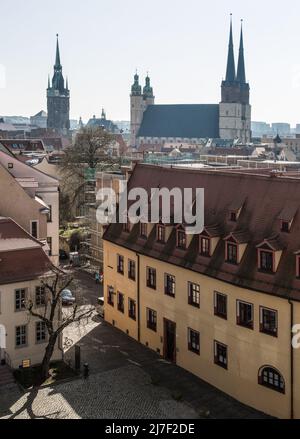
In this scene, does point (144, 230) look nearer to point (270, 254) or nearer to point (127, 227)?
point (127, 227)

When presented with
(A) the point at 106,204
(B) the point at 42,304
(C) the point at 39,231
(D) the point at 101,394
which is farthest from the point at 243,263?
(A) the point at 106,204

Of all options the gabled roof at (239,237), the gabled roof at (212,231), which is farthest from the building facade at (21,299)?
the gabled roof at (239,237)

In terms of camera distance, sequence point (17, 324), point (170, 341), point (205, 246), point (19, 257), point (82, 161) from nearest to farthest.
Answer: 1. point (205, 246)
2. point (17, 324)
3. point (19, 257)
4. point (170, 341)
5. point (82, 161)

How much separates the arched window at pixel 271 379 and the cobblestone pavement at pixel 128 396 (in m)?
1.63

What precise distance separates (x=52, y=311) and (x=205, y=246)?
9129 mm

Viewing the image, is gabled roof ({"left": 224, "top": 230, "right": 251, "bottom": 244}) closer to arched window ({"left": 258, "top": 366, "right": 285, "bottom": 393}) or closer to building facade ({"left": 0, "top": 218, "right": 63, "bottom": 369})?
arched window ({"left": 258, "top": 366, "right": 285, "bottom": 393})

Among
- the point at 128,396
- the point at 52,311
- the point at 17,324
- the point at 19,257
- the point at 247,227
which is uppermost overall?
the point at 247,227

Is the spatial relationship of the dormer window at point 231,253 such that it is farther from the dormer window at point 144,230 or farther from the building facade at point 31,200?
the building facade at point 31,200

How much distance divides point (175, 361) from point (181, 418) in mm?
7271

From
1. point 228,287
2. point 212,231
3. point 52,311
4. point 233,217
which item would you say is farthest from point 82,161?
point 228,287

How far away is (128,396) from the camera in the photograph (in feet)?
101

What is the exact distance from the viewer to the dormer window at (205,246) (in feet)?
107

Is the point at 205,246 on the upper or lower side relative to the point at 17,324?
upper

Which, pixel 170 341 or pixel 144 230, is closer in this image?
pixel 170 341
